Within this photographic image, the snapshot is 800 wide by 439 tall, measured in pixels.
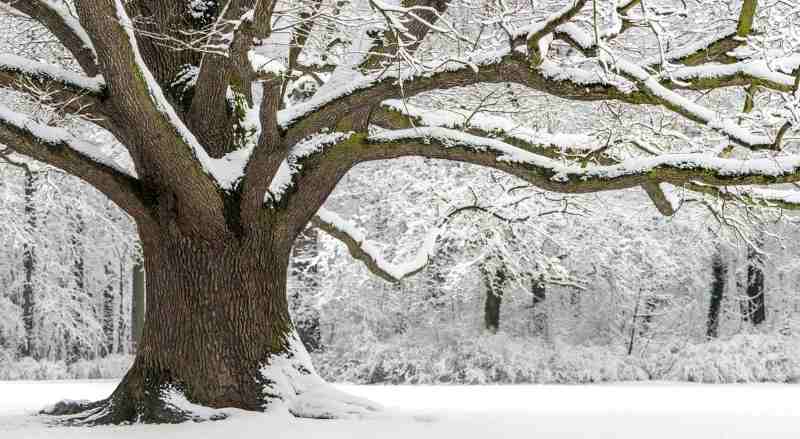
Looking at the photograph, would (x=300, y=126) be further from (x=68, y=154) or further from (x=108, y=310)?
(x=108, y=310)

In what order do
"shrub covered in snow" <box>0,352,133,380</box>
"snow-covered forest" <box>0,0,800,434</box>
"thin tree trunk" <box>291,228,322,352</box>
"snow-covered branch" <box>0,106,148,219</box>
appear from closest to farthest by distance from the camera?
"snow-covered forest" <box>0,0,800,434</box> → "snow-covered branch" <box>0,106,148,219</box> → "shrub covered in snow" <box>0,352,133,380</box> → "thin tree trunk" <box>291,228,322,352</box>

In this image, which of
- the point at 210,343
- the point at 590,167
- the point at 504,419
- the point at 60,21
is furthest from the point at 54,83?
the point at 504,419

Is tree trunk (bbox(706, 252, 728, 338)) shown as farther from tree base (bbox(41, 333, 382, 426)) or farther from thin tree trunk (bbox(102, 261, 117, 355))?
thin tree trunk (bbox(102, 261, 117, 355))

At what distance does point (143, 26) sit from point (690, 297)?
20161 millimetres

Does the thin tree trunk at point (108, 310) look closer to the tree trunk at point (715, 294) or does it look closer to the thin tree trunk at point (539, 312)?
the thin tree trunk at point (539, 312)

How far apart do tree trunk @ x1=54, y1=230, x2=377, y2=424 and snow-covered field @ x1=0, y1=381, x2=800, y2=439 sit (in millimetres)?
315

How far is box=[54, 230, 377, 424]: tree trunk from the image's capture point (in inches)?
271

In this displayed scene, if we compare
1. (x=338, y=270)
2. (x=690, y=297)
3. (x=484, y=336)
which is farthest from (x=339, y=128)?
(x=690, y=297)

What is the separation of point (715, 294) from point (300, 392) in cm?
1778

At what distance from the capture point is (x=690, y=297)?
78.9 feet

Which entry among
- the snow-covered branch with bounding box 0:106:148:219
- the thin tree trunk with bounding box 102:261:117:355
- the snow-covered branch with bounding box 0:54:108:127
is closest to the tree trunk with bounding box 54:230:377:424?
the snow-covered branch with bounding box 0:106:148:219

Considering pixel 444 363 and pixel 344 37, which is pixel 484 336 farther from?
pixel 344 37

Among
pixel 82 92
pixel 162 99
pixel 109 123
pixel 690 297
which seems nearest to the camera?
pixel 162 99

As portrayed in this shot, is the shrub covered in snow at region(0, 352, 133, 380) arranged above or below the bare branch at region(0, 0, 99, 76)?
below
